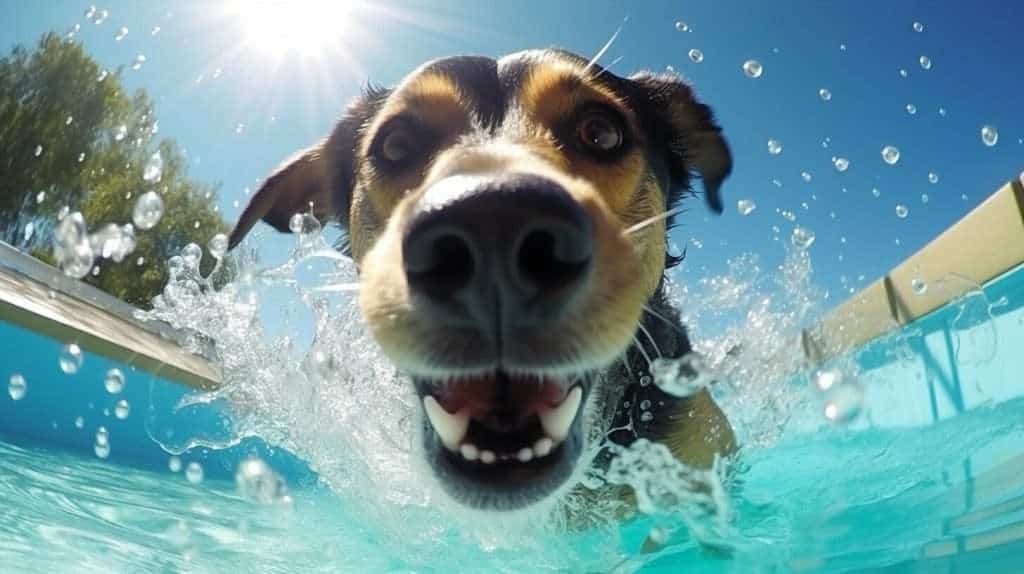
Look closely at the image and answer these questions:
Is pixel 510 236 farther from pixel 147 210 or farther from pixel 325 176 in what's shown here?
pixel 325 176

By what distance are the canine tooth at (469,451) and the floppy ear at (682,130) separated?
5.93 ft

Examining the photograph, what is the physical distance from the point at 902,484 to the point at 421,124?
2.62 metres

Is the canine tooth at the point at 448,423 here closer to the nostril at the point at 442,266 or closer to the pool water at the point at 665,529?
the pool water at the point at 665,529

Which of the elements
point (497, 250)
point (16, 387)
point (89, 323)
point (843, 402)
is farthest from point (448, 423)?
point (89, 323)

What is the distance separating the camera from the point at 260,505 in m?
4.63

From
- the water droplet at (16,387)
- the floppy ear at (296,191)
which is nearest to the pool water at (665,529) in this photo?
the water droplet at (16,387)

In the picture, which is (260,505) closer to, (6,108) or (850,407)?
(850,407)

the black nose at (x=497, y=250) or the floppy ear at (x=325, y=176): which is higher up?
the floppy ear at (x=325, y=176)

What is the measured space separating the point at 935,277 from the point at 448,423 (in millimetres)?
4529

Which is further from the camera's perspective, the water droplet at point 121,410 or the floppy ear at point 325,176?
the water droplet at point 121,410

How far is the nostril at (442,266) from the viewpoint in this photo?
1.42 m

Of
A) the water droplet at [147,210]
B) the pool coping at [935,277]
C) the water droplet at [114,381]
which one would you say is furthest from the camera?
the water droplet at [114,381]

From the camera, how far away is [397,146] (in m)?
2.62

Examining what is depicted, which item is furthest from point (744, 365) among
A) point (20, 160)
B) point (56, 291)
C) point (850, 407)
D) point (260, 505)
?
point (20, 160)
